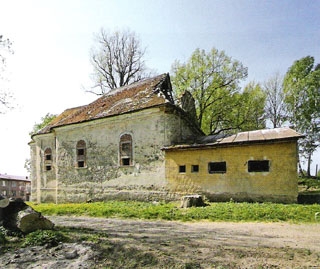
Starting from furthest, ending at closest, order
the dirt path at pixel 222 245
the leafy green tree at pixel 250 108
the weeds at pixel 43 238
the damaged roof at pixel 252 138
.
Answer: the leafy green tree at pixel 250 108 < the damaged roof at pixel 252 138 < the weeds at pixel 43 238 < the dirt path at pixel 222 245

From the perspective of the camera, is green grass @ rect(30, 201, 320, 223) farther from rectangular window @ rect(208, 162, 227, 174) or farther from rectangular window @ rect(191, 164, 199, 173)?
rectangular window @ rect(191, 164, 199, 173)

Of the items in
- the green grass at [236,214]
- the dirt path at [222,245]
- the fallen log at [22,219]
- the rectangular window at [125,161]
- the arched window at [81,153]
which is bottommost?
the green grass at [236,214]

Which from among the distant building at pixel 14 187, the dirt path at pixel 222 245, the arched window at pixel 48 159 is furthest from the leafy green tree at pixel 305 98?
the distant building at pixel 14 187

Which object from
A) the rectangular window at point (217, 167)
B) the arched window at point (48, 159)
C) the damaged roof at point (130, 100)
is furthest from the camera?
the arched window at point (48, 159)

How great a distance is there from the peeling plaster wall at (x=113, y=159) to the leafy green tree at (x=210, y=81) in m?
7.31

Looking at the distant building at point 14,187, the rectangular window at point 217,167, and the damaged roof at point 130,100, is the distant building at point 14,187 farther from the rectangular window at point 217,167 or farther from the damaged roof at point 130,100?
the rectangular window at point 217,167

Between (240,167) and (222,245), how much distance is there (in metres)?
6.64

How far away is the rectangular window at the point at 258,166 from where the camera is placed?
1083 centimetres

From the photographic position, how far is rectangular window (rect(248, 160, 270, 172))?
1083cm

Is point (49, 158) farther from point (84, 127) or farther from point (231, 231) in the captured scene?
point (231, 231)

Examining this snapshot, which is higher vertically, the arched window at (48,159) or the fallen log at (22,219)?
the arched window at (48,159)

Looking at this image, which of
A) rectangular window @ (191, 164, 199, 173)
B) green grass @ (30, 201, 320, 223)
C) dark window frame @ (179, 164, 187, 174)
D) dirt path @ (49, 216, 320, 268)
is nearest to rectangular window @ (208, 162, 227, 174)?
rectangular window @ (191, 164, 199, 173)

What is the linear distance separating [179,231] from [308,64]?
75.7 ft

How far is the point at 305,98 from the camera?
2194 cm
